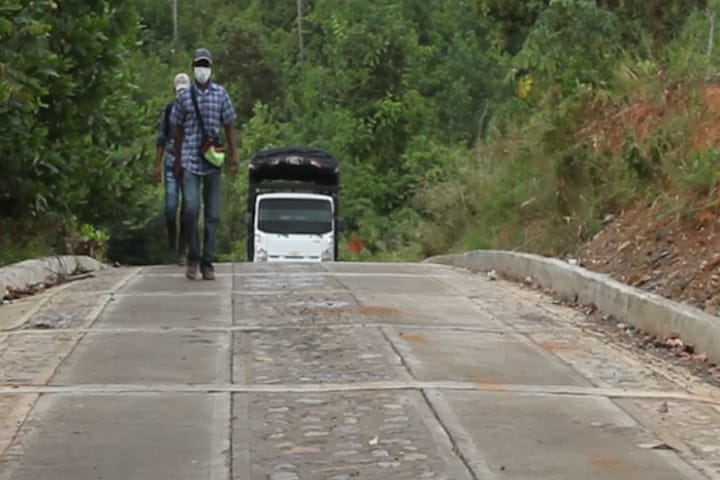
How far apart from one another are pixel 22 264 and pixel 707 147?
6.21 metres

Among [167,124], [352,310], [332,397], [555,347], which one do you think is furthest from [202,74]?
[332,397]

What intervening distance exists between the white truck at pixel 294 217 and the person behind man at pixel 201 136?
14.9 meters

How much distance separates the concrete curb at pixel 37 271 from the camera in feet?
36.2

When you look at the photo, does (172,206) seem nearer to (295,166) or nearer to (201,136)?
(201,136)

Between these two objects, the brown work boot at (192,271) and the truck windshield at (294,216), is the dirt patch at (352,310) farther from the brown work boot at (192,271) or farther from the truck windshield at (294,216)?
the truck windshield at (294,216)

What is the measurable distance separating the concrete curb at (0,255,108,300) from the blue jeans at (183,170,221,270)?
4.83 feet

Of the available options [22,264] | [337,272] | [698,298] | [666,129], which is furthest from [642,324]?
[22,264]

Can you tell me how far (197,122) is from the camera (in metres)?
11.4

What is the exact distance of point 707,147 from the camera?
37.4ft

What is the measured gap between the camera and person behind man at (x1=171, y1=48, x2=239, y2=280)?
1134 cm

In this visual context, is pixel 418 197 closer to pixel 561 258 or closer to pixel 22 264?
pixel 561 258

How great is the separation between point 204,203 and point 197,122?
73 centimetres

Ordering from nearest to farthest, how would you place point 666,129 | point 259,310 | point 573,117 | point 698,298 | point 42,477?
point 42,477
point 698,298
point 259,310
point 666,129
point 573,117

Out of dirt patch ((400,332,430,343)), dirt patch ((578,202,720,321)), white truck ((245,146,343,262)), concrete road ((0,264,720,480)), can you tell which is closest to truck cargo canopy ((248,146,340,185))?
white truck ((245,146,343,262))
